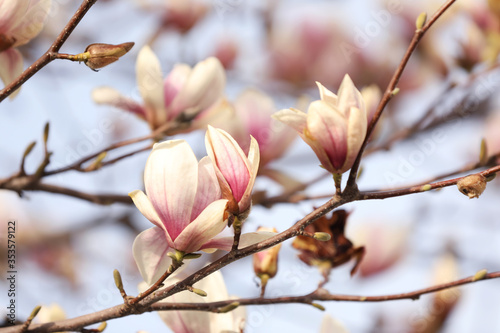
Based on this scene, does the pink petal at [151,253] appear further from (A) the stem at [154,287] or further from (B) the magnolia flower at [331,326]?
(B) the magnolia flower at [331,326]

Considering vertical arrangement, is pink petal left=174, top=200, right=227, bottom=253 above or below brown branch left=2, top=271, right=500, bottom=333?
above

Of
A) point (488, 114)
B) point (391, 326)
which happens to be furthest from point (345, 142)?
point (488, 114)

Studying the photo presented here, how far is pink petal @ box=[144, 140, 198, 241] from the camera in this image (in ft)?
2.37

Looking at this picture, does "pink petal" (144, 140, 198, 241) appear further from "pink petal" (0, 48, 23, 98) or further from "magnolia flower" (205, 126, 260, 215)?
"pink petal" (0, 48, 23, 98)

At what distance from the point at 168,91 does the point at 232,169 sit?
59 cm

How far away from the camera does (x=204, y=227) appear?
28.2 inches

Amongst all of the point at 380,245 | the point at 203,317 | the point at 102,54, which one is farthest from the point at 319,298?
the point at 380,245

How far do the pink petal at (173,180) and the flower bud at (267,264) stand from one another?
0.87 feet

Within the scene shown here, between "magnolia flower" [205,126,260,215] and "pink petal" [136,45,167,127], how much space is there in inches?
21.4

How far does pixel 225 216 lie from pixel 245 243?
0.05 meters

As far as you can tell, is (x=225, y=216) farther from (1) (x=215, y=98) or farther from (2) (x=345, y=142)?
(1) (x=215, y=98)

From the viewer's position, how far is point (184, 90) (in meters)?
1.26

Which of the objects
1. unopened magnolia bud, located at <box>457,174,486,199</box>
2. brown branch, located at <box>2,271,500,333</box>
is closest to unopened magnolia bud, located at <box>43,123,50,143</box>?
brown branch, located at <box>2,271,500,333</box>

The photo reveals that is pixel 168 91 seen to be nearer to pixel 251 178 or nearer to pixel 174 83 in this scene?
pixel 174 83
